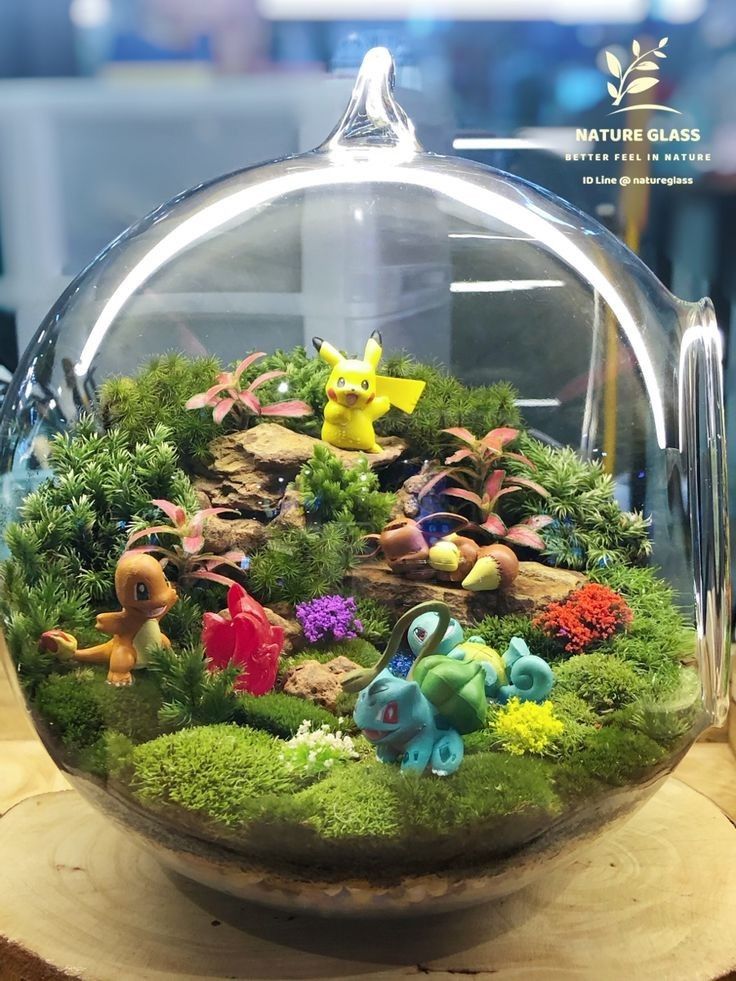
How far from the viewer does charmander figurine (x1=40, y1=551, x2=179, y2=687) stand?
1.03 metres

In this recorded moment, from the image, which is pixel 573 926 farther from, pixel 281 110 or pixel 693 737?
pixel 281 110

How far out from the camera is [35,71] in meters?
1.90

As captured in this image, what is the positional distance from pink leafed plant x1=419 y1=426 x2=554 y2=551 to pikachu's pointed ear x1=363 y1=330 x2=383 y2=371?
128 mm

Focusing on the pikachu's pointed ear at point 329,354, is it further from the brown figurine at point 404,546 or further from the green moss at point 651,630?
the green moss at point 651,630

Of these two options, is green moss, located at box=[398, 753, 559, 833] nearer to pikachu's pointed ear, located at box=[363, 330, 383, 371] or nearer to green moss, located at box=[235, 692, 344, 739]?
green moss, located at box=[235, 692, 344, 739]

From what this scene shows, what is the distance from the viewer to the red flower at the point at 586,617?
113cm

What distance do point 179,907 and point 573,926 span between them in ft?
1.50

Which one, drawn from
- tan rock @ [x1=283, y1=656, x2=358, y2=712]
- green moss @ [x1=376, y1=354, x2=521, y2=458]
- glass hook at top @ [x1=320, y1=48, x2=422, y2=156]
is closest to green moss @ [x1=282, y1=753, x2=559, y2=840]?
tan rock @ [x1=283, y1=656, x2=358, y2=712]

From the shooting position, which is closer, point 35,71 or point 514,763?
point 514,763

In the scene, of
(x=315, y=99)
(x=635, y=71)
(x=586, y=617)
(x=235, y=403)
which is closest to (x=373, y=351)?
(x=235, y=403)

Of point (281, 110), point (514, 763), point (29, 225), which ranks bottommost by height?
point (514, 763)

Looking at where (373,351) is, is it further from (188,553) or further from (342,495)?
(188,553)

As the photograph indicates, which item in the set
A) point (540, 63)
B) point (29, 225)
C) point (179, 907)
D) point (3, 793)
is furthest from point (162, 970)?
point (540, 63)

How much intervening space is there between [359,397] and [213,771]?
1.58ft
